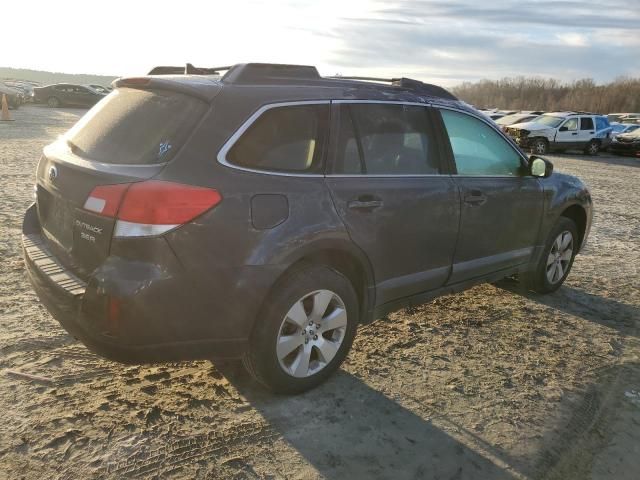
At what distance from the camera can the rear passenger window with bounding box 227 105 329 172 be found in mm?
2807

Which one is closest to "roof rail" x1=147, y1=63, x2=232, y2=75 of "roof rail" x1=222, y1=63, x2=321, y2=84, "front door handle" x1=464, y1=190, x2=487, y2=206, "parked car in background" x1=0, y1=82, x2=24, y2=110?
"roof rail" x1=222, y1=63, x2=321, y2=84

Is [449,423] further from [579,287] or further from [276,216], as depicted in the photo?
[579,287]

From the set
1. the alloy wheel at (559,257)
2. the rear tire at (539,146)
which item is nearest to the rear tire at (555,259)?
the alloy wheel at (559,257)

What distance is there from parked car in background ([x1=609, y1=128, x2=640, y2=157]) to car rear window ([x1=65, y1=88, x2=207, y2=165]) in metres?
25.2

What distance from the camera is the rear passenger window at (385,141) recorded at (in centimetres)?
326

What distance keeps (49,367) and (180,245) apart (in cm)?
147

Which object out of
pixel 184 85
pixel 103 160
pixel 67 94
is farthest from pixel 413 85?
pixel 67 94

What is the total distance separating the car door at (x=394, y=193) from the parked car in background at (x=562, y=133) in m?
19.0

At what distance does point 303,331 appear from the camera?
10.2ft

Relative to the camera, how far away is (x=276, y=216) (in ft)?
9.19

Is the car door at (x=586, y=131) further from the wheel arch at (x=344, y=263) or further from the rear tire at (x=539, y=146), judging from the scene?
the wheel arch at (x=344, y=263)

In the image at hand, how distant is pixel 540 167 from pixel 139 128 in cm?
319

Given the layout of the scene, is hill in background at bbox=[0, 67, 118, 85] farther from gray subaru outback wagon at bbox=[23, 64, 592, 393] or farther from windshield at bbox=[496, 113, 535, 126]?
gray subaru outback wagon at bbox=[23, 64, 592, 393]

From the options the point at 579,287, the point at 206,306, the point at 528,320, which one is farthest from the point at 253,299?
the point at 579,287
